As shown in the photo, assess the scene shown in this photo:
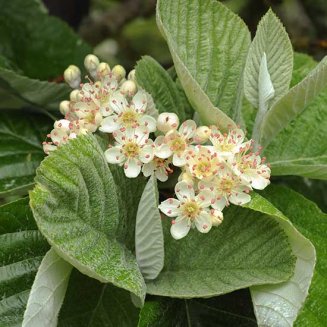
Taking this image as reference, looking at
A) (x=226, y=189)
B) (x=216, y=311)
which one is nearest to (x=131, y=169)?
(x=226, y=189)

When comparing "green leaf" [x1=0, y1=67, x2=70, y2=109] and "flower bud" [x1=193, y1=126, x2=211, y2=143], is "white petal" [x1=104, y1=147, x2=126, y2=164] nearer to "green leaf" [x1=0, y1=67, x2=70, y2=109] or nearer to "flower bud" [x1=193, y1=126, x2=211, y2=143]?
"flower bud" [x1=193, y1=126, x2=211, y2=143]

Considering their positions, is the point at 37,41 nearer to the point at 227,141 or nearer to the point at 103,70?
the point at 103,70

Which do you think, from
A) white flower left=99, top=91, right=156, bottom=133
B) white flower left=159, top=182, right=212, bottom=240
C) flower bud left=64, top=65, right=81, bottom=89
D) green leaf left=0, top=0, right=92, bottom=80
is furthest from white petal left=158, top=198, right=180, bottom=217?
green leaf left=0, top=0, right=92, bottom=80

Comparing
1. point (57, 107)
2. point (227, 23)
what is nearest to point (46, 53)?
point (57, 107)

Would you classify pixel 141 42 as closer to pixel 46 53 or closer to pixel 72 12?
pixel 72 12

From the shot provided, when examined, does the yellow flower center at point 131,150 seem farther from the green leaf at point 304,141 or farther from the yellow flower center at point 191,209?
the green leaf at point 304,141

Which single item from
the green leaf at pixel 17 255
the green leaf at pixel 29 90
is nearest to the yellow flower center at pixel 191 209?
the green leaf at pixel 17 255

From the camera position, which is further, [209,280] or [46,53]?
[46,53]

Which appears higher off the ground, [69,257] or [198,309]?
[69,257]
